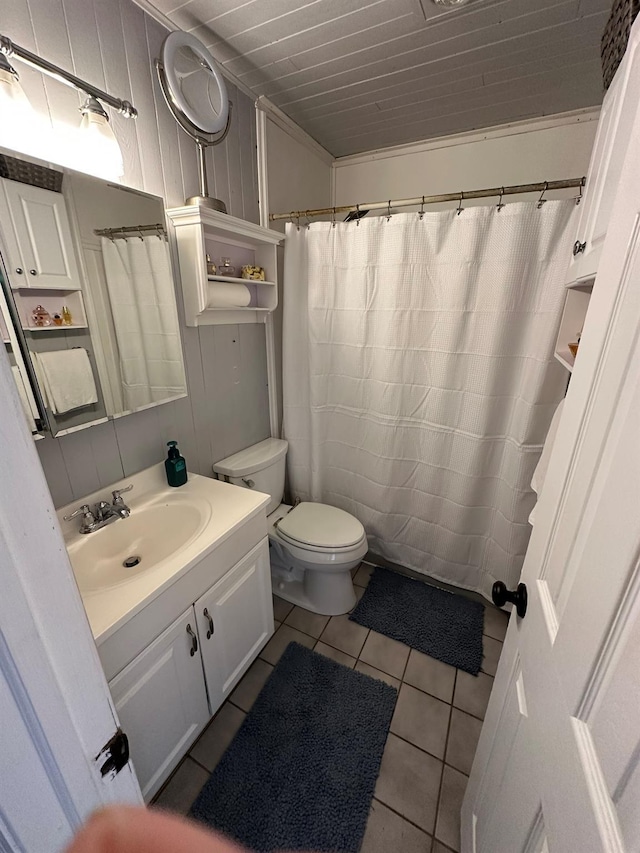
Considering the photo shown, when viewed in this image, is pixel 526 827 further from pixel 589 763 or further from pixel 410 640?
pixel 410 640

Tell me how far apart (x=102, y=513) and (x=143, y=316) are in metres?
0.70

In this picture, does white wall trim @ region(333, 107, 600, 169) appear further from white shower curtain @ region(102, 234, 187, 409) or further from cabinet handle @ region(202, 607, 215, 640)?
cabinet handle @ region(202, 607, 215, 640)

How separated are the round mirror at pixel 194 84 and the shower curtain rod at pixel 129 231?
0.38 meters

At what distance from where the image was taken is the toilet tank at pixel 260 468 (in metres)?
1.66

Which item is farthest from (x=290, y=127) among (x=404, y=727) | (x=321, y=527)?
(x=404, y=727)

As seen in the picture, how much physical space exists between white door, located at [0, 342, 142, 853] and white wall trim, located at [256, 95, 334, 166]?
1.82 metres

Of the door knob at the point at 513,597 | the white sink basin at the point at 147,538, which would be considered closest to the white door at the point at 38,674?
the white sink basin at the point at 147,538

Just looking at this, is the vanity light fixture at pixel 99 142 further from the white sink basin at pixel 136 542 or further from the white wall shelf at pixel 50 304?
the white sink basin at pixel 136 542

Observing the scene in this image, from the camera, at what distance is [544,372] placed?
4.58 feet

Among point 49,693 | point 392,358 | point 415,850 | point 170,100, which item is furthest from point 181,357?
point 415,850

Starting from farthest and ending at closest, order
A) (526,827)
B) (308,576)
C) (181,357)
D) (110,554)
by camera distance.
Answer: (308,576) < (181,357) < (110,554) < (526,827)

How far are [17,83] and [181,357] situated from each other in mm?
798

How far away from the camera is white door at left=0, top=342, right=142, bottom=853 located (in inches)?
14.1

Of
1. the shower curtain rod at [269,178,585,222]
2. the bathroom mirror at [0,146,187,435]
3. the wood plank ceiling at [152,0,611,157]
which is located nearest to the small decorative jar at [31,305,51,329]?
the bathroom mirror at [0,146,187,435]
